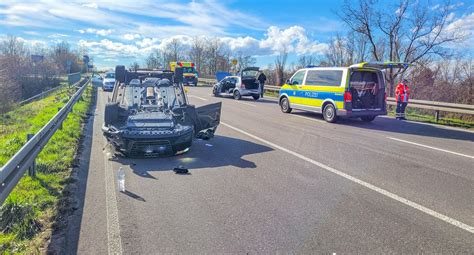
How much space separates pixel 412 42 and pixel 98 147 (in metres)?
25.8

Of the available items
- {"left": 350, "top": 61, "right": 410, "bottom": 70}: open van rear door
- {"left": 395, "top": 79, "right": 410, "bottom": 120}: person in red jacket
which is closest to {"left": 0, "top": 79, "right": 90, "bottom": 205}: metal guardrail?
{"left": 350, "top": 61, "right": 410, "bottom": 70}: open van rear door

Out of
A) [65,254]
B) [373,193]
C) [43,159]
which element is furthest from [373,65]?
[65,254]

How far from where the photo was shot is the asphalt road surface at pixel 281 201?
12.0 ft

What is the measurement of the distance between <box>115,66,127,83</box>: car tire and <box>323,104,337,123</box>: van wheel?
7.45 m

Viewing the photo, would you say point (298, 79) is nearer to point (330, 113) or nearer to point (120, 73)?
point (330, 113)

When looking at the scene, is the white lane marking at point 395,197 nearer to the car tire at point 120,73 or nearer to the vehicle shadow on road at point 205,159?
the vehicle shadow on road at point 205,159

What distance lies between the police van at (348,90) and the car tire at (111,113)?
25.9ft

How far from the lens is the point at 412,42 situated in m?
27.0

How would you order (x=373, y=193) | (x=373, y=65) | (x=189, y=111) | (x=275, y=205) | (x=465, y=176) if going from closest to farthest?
1. (x=275, y=205)
2. (x=373, y=193)
3. (x=465, y=176)
4. (x=189, y=111)
5. (x=373, y=65)

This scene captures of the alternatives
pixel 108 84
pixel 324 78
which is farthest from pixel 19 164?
pixel 108 84

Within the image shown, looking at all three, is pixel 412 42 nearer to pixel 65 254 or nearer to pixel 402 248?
pixel 402 248

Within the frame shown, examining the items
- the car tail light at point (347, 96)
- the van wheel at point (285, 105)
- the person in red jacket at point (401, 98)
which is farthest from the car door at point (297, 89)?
the person in red jacket at point (401, 98)

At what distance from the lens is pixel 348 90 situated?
1235 cm

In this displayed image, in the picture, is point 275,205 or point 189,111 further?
point 189,111
